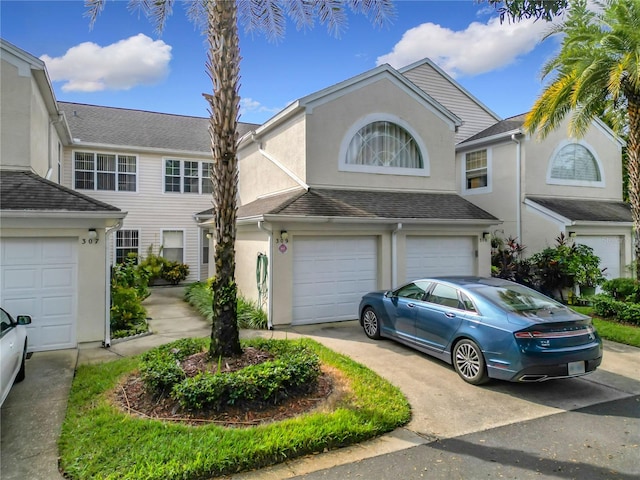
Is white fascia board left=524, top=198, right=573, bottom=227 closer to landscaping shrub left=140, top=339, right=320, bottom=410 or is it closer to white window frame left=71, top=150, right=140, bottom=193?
landscaping shrub left=140, top=339, right=320, bottom=410

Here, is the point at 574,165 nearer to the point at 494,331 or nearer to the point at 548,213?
the point at 548,213

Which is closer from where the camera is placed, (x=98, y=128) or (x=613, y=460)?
(x=613, y=460)

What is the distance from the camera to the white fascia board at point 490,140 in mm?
14723

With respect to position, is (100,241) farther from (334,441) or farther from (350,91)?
(350,91)

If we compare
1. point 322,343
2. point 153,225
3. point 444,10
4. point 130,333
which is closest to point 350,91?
point 444,10

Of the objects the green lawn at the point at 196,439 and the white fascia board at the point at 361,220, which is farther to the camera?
the white fascia board at the point at 361,220

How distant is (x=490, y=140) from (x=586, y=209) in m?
4.47

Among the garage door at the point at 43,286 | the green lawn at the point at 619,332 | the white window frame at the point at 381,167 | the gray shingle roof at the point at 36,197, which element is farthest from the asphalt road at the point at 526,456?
the white window frame at the point at 381,167

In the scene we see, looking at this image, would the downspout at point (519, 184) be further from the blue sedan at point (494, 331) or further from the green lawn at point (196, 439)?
the green lawn at point (196, 439)

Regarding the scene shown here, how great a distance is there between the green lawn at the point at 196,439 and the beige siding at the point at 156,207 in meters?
13.7

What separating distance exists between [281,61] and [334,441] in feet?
29.3

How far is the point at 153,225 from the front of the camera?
60.2ft

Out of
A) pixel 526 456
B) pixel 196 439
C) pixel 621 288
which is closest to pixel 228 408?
pixel 196 439

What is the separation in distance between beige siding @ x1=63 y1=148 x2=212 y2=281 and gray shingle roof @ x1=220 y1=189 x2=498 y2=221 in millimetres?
8348
